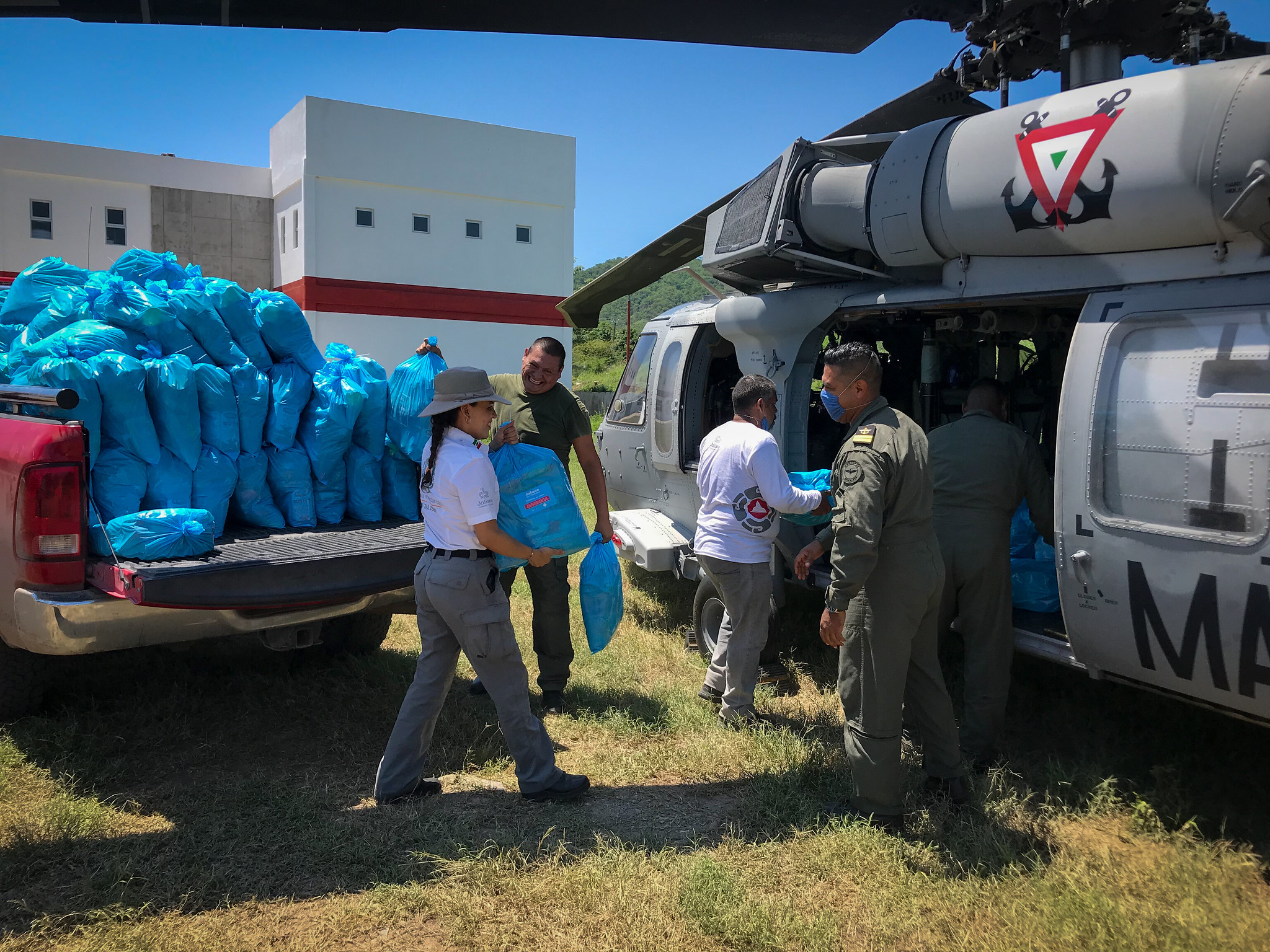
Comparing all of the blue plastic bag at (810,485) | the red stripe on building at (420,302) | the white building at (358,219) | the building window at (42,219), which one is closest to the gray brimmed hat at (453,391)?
the blue plastic bag at (810,485)

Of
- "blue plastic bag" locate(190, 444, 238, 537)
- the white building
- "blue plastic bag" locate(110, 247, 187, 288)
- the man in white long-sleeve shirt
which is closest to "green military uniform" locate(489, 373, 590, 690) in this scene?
the man in white long-sleeve shirt

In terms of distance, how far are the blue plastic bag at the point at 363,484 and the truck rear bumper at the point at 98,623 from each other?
3.66 feet

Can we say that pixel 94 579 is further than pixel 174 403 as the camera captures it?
No

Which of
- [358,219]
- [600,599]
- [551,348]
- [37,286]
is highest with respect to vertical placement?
[358,219]

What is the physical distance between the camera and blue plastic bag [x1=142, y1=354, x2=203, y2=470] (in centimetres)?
416

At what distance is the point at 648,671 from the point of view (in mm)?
5652

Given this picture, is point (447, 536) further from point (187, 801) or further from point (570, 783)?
point (187, 801)

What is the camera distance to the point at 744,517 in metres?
4.43

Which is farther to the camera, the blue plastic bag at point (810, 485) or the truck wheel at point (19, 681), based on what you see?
the blue plastic bag at point (810, 485)

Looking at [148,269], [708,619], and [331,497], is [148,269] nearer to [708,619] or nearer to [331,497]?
[331,497]

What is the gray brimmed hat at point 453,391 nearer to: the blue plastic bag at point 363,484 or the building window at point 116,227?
the blue plastic bag at point 363,484

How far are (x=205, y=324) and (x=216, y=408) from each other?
1.42ft

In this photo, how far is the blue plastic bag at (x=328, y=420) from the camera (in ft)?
15.2

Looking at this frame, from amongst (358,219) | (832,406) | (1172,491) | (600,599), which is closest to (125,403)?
(600,599)
